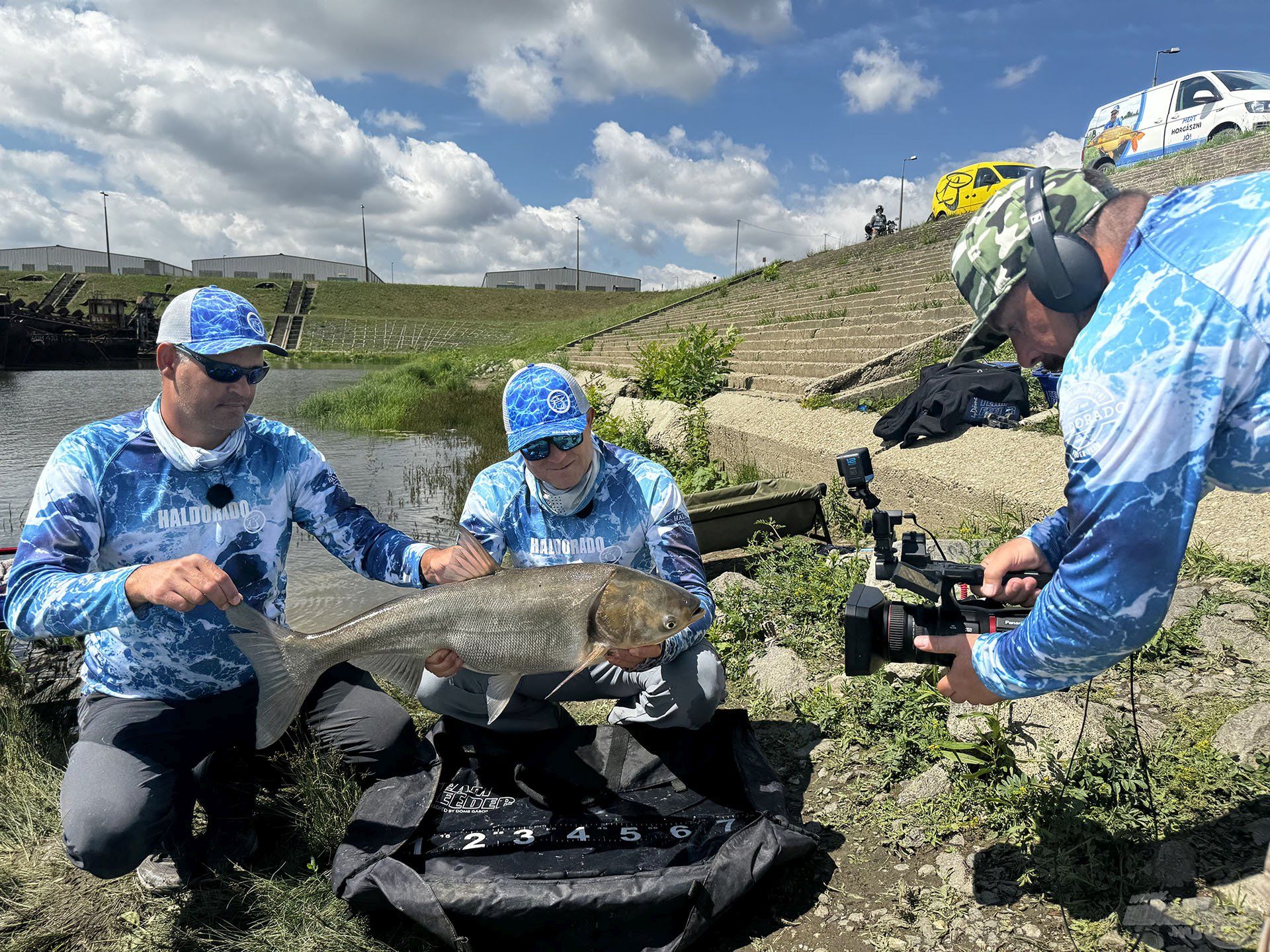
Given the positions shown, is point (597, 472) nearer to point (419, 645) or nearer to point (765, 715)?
point (419, 645)

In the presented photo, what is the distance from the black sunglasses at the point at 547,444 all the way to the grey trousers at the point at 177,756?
53.3 inches

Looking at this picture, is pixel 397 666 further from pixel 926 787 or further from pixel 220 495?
pixel 926 787

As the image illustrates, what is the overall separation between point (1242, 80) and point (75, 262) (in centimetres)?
12729

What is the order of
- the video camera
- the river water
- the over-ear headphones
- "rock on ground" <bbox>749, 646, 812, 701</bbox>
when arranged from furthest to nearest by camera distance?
"rock on ground" <bbox>749, 646, 812, 701</bbox> → the river water → the video camera → the over-ear headphones

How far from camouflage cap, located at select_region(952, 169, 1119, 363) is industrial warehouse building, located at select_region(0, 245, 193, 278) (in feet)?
388

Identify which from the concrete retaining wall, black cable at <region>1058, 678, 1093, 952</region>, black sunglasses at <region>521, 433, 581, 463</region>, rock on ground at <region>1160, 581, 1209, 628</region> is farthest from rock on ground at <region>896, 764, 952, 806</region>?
the concrete retaining wall

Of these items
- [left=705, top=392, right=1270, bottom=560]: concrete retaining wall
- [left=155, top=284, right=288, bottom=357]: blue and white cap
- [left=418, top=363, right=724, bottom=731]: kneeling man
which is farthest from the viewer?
[left=705, top=392, right=1270, bottom=560]: concrete retaining wall

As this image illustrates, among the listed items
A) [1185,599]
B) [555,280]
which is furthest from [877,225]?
[555,280]

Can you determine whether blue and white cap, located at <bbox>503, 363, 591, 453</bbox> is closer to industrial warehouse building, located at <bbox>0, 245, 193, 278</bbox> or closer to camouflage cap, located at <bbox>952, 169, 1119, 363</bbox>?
camouflage cap, located at <bbox>952, 169, 1119, 363</bbox>

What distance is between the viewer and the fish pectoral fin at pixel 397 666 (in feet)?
10.4

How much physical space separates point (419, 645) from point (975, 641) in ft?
6.65

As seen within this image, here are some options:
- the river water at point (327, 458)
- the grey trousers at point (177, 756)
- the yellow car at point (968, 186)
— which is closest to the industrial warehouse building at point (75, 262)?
the river water at point (327, 458)

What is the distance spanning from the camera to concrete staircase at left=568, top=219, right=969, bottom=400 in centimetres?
1279

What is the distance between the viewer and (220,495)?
352 centimetres
